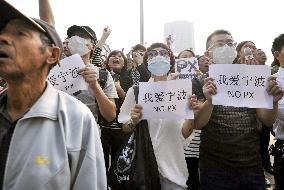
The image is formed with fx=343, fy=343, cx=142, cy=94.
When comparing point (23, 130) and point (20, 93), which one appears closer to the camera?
point (23, 130)

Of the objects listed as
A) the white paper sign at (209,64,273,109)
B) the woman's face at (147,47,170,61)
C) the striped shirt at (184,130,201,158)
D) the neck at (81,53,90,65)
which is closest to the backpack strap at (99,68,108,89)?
the neck at (81,53,90,65)

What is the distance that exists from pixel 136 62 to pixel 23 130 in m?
4.46

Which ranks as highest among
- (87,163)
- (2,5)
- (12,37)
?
(2,5)

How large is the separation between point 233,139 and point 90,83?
1295mm

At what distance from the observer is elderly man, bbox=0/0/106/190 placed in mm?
1571

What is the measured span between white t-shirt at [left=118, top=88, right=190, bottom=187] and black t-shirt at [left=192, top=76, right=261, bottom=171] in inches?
9.7

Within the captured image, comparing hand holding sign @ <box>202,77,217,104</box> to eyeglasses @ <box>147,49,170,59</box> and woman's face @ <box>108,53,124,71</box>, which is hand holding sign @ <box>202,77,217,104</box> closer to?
eyeglasses @ <box>147,49,170,59</box>

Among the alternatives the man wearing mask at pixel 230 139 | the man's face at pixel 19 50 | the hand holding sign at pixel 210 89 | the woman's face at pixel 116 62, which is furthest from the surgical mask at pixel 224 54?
the woman's face at pixel 116 62

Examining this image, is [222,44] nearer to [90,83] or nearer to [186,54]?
[90,83]

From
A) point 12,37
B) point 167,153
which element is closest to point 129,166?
point 167,153

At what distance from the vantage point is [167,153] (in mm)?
2748

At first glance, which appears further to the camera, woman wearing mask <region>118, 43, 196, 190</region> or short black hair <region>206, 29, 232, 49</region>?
short black hair <region>206, 29, 232, 49</region>

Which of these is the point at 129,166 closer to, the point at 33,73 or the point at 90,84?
the point at 90,84

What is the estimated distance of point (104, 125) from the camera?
4309 mm
